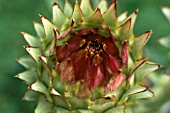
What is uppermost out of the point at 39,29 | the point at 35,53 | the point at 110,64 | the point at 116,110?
the point at 39,29

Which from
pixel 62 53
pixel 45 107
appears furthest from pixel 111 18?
pixel 45 107

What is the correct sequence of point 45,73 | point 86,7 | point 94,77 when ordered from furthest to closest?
point 86,7
point 45,73
point 94,77

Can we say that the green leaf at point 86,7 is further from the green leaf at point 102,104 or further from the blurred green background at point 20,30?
the blurred green background at point 20,30

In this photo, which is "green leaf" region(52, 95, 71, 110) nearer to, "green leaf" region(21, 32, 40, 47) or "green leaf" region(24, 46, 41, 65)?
"green leaf" region(24, 46, 41, 65)

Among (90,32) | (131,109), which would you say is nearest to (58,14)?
(90,32)

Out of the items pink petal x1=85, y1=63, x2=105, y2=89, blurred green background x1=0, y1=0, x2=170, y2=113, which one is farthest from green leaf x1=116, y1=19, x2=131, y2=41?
blurred green background x1=0, y1=0, x2=170, y2=113

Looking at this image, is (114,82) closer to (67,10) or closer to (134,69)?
(134,69)

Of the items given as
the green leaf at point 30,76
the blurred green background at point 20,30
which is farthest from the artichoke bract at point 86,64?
the blurred green background at point 20,30
